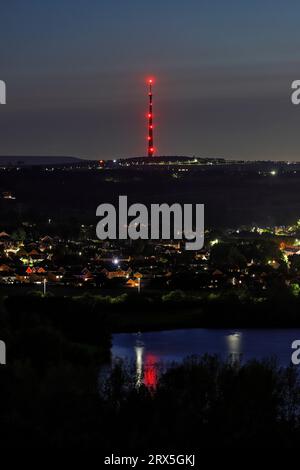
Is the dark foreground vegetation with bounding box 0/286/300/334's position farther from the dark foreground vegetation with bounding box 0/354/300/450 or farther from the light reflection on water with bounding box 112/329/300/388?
the dark foreground vegetation with bounding box 0/354/300/450

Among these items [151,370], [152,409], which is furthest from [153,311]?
[152,409]

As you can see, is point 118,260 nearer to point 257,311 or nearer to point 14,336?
point 257,311

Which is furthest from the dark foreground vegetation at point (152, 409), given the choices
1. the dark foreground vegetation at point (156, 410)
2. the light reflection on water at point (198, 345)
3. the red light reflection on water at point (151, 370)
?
the light reflection on water at point (198, 345)

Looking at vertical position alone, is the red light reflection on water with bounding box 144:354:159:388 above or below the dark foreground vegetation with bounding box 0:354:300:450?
above

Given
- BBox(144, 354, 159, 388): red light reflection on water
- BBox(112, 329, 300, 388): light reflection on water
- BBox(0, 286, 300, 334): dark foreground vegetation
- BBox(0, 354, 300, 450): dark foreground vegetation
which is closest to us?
BBox(0, 354, 300, 450): dark foreground vegetation

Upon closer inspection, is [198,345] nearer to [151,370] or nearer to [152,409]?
[151,370]

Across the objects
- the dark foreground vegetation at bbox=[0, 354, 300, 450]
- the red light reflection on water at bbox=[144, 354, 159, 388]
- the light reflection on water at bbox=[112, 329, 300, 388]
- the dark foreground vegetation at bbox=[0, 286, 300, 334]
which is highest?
the dark foreground vegetation at bbox=[0, 286, 300, 334]

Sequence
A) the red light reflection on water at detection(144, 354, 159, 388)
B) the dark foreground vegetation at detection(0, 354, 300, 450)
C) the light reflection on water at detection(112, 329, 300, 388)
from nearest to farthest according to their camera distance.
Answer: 1. the dark foreground vegetation at detection(0, 354, 300, 450)
2. the red light reflection on water at detection(144, 354, 159, 388)
3. the light reflection on water at detection(112, 329, 300, 388)

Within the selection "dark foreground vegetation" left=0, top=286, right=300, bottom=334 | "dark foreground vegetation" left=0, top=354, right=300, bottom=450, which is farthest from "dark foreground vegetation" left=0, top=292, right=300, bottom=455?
"dark foreground vegetation" left=0, top=286, right=300, bottom=334

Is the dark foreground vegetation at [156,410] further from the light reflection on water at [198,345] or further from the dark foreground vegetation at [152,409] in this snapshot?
the light reflection on water at [198,345]
